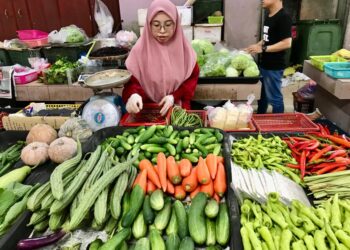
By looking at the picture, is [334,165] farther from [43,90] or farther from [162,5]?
[43,90]

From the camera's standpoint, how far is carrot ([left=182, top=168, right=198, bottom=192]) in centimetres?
181

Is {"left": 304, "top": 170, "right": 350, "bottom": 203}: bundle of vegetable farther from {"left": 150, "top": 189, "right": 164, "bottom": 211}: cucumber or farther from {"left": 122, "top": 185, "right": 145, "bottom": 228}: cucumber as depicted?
{"left": 122, "top": 185, "right": 145, "bottom": 228}: cucumber

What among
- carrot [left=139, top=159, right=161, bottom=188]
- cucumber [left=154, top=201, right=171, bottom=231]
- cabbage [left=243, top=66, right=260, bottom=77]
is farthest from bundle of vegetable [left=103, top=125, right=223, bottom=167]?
cabbage [left=243, top=66, right=260, bottom=77]

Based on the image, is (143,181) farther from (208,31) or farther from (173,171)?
(208,31)

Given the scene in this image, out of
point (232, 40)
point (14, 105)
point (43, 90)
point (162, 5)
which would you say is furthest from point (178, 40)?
point (232, 40)

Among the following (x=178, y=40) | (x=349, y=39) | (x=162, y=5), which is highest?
(x=162, y=5)

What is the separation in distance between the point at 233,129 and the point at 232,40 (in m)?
4.17

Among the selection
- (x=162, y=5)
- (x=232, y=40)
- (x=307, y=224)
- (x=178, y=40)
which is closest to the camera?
(x=307, y=224)

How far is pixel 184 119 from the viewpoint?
8.61 ft

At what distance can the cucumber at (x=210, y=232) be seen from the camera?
1463 millimetres

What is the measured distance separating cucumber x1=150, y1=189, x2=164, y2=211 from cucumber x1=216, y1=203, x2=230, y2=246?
1.07ft

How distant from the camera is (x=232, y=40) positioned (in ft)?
20.5

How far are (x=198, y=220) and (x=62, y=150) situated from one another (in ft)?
4.12

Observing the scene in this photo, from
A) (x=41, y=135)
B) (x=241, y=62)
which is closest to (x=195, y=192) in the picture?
(x=41, y=135)
